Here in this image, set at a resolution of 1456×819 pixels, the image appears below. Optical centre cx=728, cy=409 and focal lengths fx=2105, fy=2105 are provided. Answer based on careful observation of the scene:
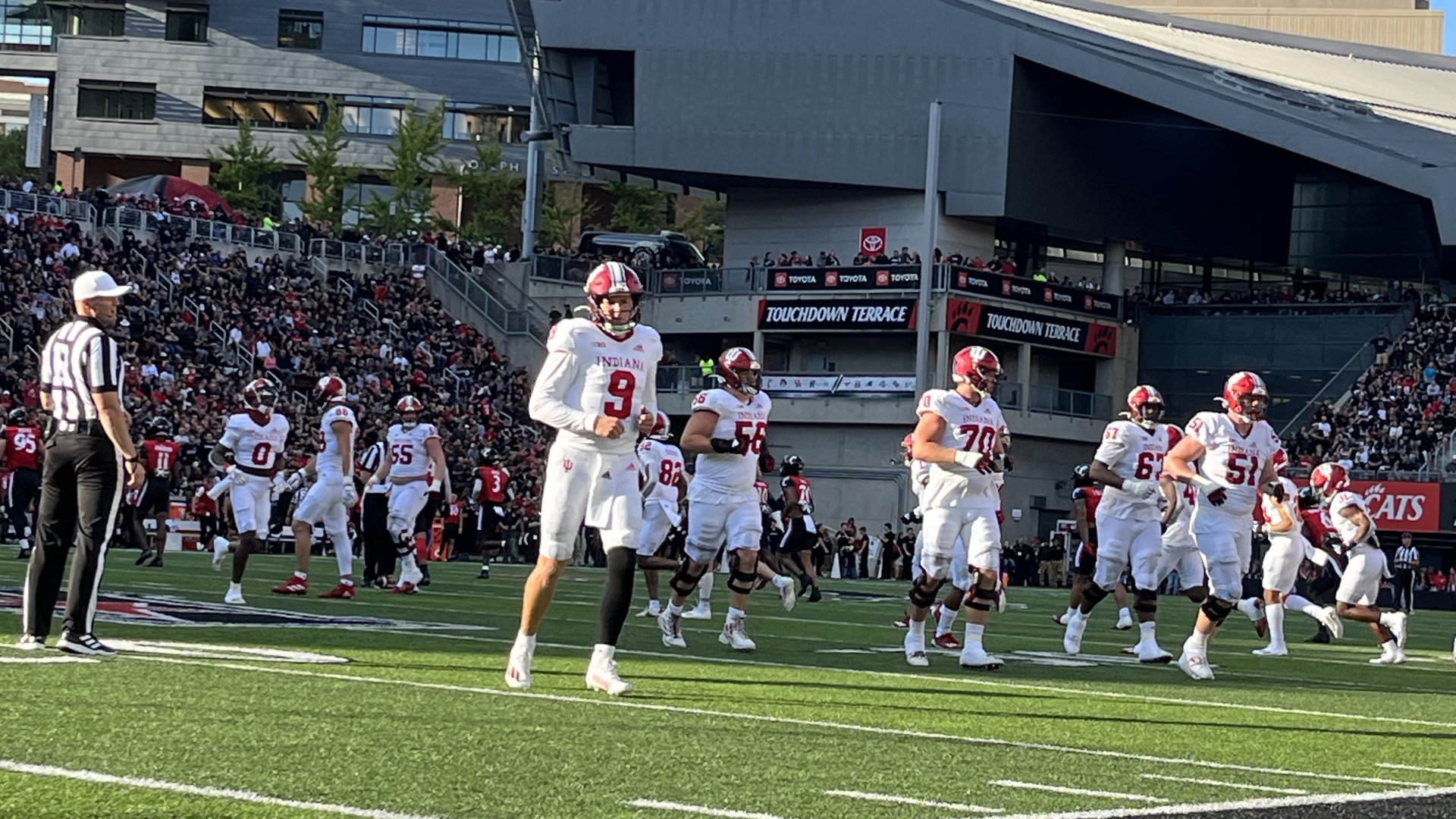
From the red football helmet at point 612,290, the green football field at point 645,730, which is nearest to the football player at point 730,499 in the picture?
the green football field at point 645,730

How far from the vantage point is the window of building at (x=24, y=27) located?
81.4 m

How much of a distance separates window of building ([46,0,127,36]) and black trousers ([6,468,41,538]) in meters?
55.1

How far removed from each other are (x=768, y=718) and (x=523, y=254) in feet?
171

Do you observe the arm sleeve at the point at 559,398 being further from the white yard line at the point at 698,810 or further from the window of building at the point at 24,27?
the window of building at the point at 24,27

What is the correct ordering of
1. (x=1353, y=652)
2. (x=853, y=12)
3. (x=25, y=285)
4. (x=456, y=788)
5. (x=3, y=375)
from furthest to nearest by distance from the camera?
(x=853, y=12), (x=25, y=285), (x=3, y=375), (x=1353, y=652), (x=456, y=788)

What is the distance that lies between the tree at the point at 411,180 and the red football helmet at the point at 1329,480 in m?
50.2

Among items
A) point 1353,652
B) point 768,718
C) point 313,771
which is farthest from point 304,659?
point 1353,652

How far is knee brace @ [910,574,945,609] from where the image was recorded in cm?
1374

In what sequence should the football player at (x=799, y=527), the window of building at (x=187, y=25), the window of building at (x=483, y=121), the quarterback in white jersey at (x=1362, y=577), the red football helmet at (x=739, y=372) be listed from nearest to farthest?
the red football helmet at (x=739, y=372) < the quarterback in white jersey at (x=1362, y=577) < the football player at (x=799, y=527) < the window of building at (x=187, y=25) < the window of building at (x=483, y=121)

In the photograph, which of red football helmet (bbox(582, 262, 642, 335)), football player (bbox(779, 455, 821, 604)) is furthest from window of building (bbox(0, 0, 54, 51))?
red football helmet (bbox(582, 262, 642, 335))

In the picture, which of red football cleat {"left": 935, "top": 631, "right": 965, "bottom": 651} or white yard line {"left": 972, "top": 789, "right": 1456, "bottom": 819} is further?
red football cleat {"left": 935, "top": 631, "right": 965, "bottom": 651}

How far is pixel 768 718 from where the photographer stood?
9.51 m

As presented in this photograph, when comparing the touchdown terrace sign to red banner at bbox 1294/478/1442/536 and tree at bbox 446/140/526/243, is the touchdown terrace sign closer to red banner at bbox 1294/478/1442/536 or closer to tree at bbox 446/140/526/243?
red banner at bbox 1294/478/1442/536

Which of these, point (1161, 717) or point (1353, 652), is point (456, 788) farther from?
point (1353, 652)
